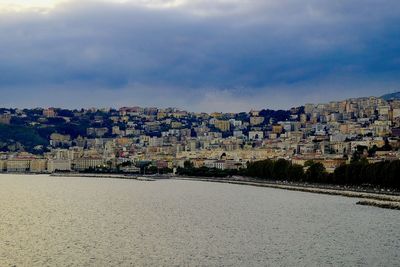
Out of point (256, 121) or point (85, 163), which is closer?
point (85, 163)

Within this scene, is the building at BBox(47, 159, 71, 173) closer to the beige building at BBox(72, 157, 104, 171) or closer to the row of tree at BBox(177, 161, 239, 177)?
the beige building at BBox(72, 157, 104, 171)

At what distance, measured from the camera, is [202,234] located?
85.4 feet

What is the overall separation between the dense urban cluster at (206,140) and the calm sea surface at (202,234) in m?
41.8

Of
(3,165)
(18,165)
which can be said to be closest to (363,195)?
(18,165)

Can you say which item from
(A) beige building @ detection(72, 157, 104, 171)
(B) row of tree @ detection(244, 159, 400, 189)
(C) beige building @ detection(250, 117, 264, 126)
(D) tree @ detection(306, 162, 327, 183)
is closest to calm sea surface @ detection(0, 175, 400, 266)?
(B) row of tree @ detection(244, 159, 400, 189)

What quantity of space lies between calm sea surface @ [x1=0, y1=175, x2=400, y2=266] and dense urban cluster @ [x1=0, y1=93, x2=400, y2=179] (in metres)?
41.8

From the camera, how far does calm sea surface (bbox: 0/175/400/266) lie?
2025 centimetres

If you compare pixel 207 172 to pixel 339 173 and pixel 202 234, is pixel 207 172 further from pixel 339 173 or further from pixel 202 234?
pixel 202 234

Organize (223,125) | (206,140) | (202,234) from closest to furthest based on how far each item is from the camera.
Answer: (202,234), (206,140), (223,125)

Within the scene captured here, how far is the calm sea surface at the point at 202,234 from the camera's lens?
20250mm

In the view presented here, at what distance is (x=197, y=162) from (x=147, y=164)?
8.14m

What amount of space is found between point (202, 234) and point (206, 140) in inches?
5748

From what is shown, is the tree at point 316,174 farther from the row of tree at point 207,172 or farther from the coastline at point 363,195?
the row of tree at point 207,172

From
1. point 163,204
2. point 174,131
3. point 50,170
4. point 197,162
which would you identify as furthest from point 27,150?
point 163,204
